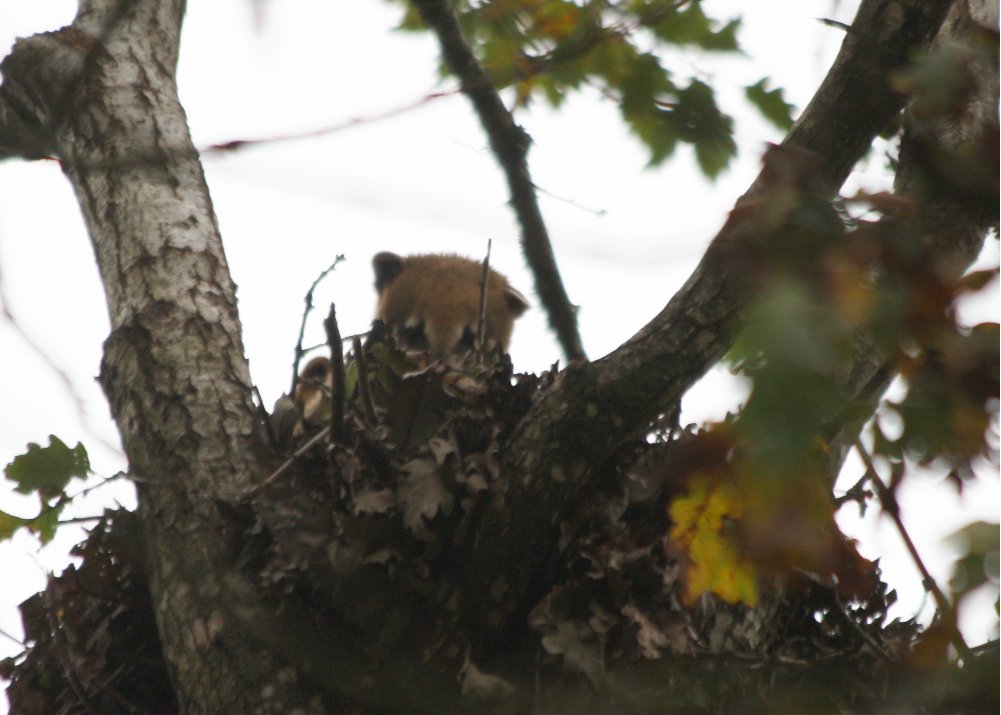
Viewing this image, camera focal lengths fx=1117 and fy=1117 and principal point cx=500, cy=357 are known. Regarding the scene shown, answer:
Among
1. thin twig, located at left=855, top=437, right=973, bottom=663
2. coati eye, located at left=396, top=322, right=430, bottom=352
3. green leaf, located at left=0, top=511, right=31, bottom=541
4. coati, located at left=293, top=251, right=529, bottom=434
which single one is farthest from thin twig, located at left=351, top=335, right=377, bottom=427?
coati eye, located at left=396, top=322, right=430, bottom=352

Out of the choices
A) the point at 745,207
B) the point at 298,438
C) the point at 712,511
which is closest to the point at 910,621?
the point at 712,511

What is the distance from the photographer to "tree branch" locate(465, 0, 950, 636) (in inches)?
107

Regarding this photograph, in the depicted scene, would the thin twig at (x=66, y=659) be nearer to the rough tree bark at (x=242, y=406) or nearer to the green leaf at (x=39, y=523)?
the rough tree bark at (x=242, y=406)

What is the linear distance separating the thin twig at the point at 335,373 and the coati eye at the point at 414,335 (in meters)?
3.81

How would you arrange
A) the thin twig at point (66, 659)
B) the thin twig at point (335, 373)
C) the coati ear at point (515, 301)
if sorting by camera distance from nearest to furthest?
the thin twig at point (335, 373), the thin twig at point (66, 659), the coati ear at point (515, 301)

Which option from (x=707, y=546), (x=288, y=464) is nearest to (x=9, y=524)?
(x=288, y=464)

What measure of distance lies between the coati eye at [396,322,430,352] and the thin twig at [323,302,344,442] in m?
3.81

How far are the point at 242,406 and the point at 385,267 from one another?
4061mm

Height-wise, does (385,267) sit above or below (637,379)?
above

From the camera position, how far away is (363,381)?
3260mm

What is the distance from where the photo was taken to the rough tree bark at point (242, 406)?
276cm

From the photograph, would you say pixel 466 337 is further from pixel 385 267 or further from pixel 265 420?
pixel 265 420

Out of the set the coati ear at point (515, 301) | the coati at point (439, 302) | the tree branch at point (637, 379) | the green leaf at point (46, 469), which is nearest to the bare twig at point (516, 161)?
the tree branch at point (637, 379)

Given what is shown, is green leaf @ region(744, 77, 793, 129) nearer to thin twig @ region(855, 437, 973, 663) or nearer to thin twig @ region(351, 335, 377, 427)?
thin twig @ region(351, 335, 377, 427)
